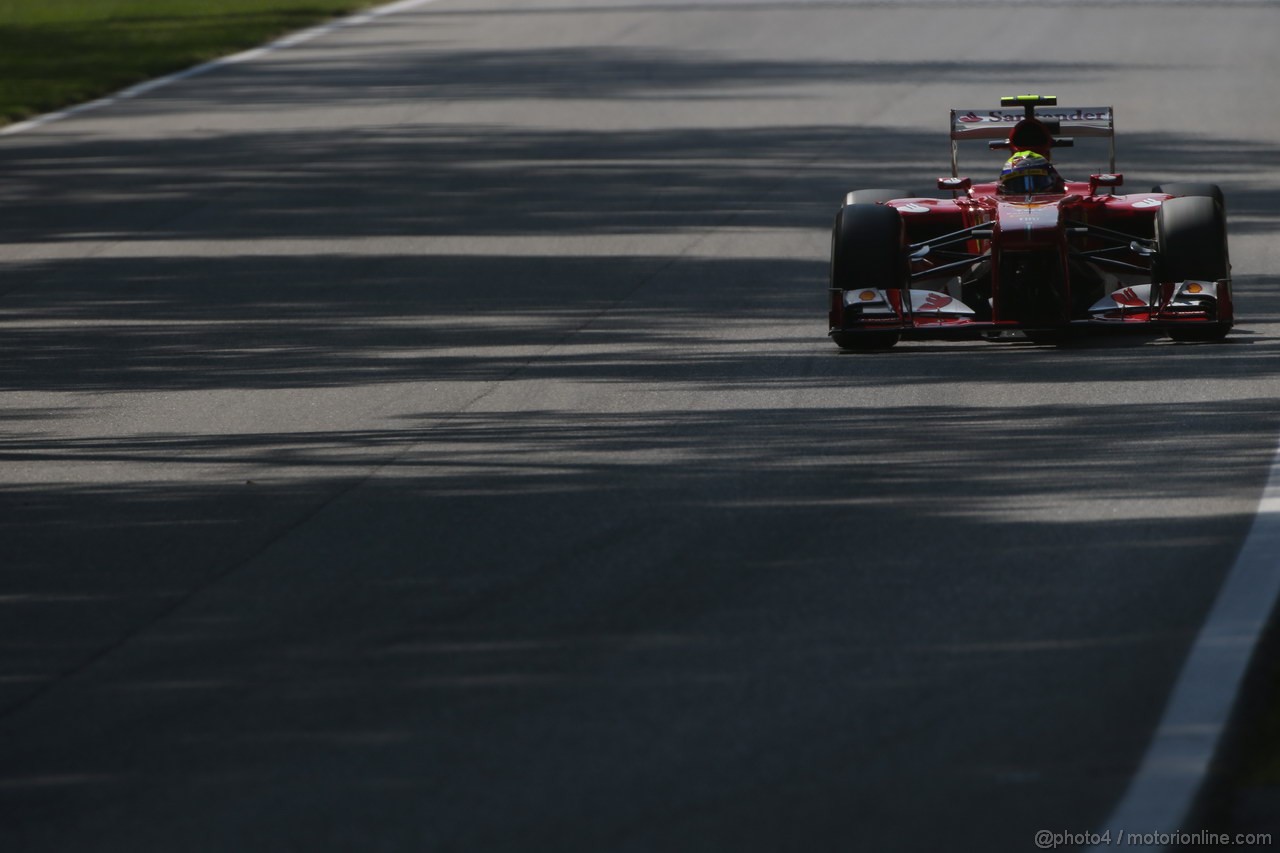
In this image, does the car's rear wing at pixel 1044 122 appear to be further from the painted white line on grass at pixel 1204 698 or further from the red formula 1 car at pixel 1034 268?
the painted white line on grass at pixel 1204 698

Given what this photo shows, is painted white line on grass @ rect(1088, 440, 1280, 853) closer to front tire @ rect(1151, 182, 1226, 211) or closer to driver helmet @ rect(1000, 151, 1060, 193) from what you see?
front tire @ rect(1151, 182, 1226, 211)

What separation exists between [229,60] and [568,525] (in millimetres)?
19252

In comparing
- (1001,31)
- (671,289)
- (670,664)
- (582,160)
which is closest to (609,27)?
(1001,31)

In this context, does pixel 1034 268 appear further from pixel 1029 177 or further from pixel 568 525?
pixel 568 525

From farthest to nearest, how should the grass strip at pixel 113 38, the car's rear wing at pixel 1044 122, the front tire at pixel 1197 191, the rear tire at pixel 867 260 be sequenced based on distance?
1. the grass strip at pixel 113 38
2. the car's rear wing at pixel 1044 122
3. the front tire at pixel 1197 191
4. the rear tire at pixel 867 260

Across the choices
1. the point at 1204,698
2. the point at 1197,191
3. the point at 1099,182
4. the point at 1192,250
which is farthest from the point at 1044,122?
the point at 1204,698

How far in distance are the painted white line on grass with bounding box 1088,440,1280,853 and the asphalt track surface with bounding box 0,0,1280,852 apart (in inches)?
2.9

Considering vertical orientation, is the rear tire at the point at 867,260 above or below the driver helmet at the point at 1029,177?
below

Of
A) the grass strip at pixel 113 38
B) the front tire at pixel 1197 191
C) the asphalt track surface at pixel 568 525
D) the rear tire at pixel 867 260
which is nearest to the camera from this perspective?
the asphalt track surface at pixel 568 525

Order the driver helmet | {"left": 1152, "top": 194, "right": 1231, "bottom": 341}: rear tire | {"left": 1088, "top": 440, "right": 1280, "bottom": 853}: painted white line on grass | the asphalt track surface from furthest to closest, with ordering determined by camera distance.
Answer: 1. the driver helmet
2. {"left": 1152, "top": 194, "right": 1231, "bottom": 341}: rear tire
3. the asphalt track surface
4. {"left": 1088, "top": 440, "right": 1280, "bottom": 853}: painted white line on grass

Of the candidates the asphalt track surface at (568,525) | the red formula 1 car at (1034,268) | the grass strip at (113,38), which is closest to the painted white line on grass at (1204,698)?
the asphalt track surface at (568,525)

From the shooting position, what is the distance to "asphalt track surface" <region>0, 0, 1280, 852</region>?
5094 mm

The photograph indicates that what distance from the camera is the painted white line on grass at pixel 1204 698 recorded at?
4.80 metres

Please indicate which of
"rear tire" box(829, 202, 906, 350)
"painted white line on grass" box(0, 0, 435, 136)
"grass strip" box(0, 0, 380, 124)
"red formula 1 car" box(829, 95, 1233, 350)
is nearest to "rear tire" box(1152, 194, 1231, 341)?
"red formula 1 car" box(829, 95, 1233, 350)
